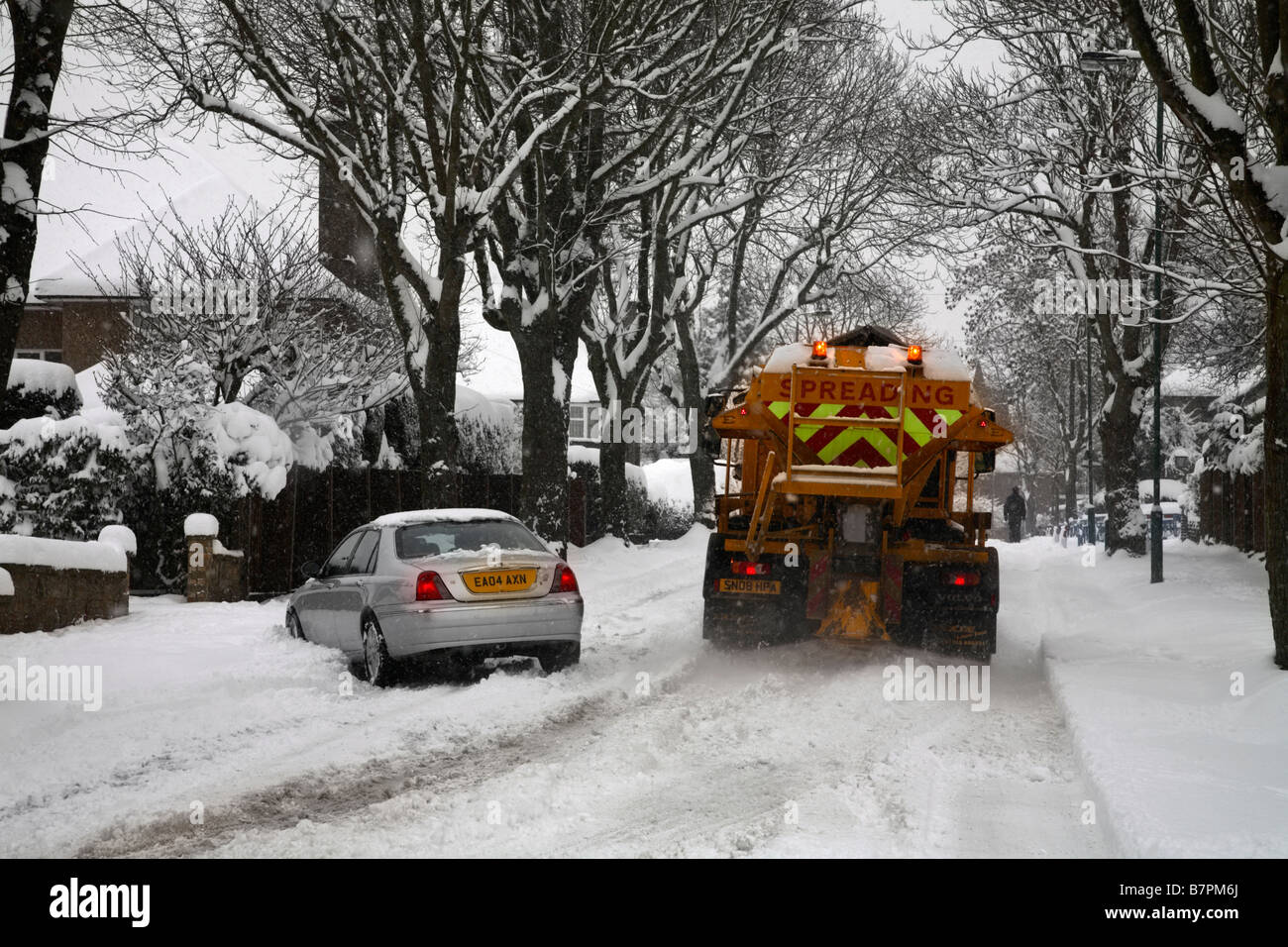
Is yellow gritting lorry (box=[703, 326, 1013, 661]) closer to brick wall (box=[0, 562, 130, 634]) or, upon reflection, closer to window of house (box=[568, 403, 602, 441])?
brick wall (box=[0, 562, 130, 634])

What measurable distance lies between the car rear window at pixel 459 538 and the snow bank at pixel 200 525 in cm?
664

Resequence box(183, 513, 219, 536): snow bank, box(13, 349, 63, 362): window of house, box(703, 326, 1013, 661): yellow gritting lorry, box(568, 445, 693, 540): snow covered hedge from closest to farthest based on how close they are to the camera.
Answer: box(703, 326, 1013, 661): yellow gritting lorry < box(183, 513, 219, 536): snow bank < box(568, 445, 693, 540): snow covered hedge < box(13, 349, 63, 362): window of house

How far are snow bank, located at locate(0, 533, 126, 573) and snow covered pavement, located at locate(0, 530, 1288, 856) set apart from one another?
38.3 inches

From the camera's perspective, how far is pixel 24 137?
8977 mm

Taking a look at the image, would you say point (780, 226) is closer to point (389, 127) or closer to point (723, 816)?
point (389, 127)

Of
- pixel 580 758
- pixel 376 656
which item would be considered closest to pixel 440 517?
pixel 376 656

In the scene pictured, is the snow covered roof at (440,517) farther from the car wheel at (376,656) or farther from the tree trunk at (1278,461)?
the tree trunk at (1278,461)

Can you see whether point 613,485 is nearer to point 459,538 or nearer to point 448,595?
point 459,538

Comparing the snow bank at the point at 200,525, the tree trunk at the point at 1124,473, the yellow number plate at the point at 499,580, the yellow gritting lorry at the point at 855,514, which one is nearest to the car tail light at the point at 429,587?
the yellow number plate at the point at 499,580

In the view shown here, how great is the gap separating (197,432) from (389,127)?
4.96m

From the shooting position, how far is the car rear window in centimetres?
1033

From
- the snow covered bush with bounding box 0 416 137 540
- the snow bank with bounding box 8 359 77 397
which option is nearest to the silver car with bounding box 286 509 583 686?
the snow covered bush with bounding box 0 416 137 540

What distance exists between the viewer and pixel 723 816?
583 centimetres
